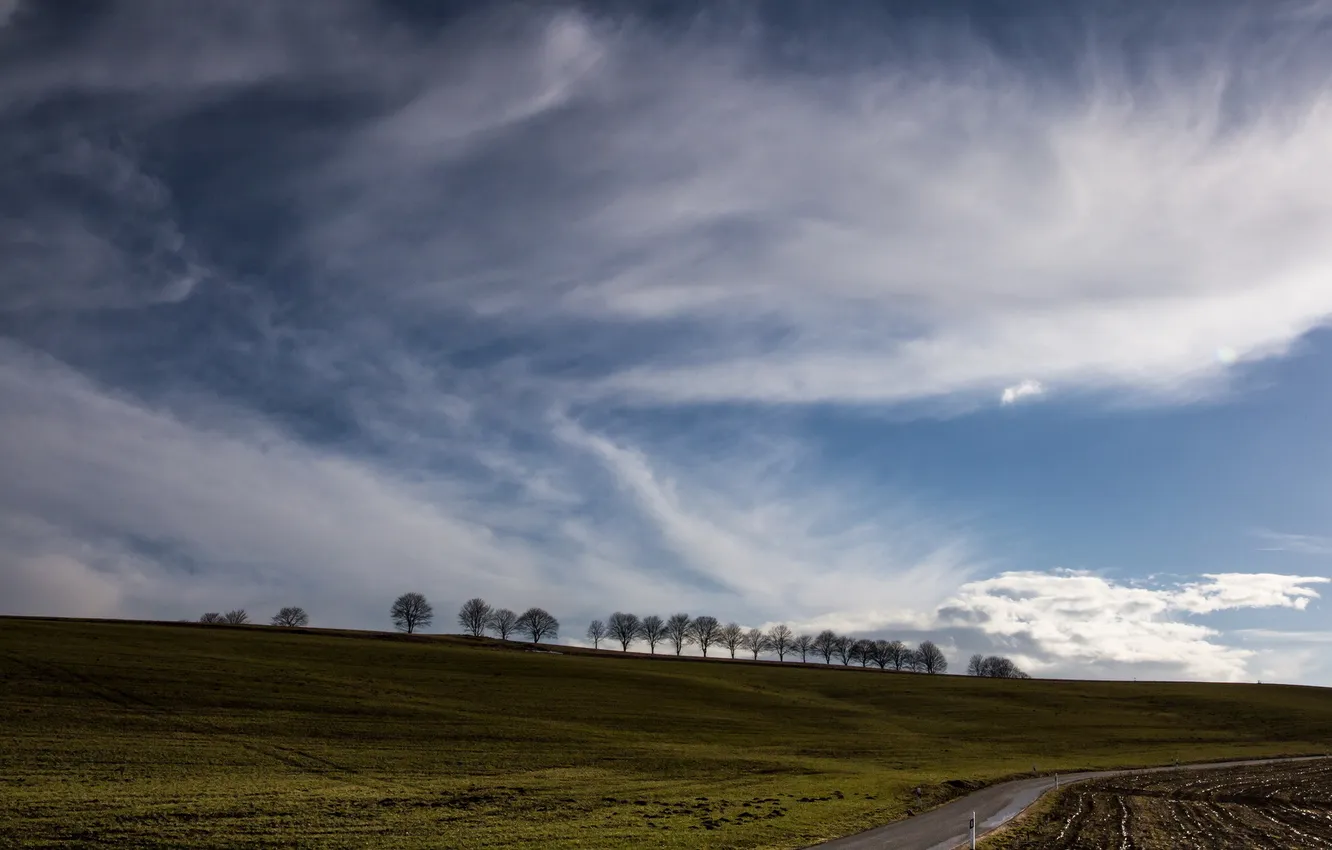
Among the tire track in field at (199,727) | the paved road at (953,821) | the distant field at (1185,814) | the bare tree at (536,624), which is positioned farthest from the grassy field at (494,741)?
the bare tree at (536,624)

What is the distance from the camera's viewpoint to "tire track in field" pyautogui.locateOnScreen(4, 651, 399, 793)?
42.6 m

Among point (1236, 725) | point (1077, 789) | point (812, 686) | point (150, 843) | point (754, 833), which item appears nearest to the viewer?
point (150, 843)

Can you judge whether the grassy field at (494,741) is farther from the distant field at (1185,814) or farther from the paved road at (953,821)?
the distant field at (1185,814)

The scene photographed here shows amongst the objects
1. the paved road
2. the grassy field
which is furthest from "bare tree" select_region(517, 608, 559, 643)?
the paved road

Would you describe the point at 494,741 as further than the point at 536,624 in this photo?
No

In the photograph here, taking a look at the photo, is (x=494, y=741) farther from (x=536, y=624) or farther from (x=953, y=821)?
(x=536, y=624)

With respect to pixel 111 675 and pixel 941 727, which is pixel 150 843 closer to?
pixel 111 675

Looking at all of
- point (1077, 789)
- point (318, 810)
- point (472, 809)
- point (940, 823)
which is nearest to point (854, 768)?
point (1077, 789)

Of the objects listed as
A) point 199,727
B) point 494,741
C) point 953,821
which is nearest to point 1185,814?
point 953,821

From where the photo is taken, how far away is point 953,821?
3478 cm

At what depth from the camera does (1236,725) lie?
98.0 metres

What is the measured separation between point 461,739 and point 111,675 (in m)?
33.2

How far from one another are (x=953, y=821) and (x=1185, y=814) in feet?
41.2

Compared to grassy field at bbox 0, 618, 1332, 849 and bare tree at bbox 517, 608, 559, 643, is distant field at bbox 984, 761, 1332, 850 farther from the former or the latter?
bare tree at bbox 517, 608, 559, 643
